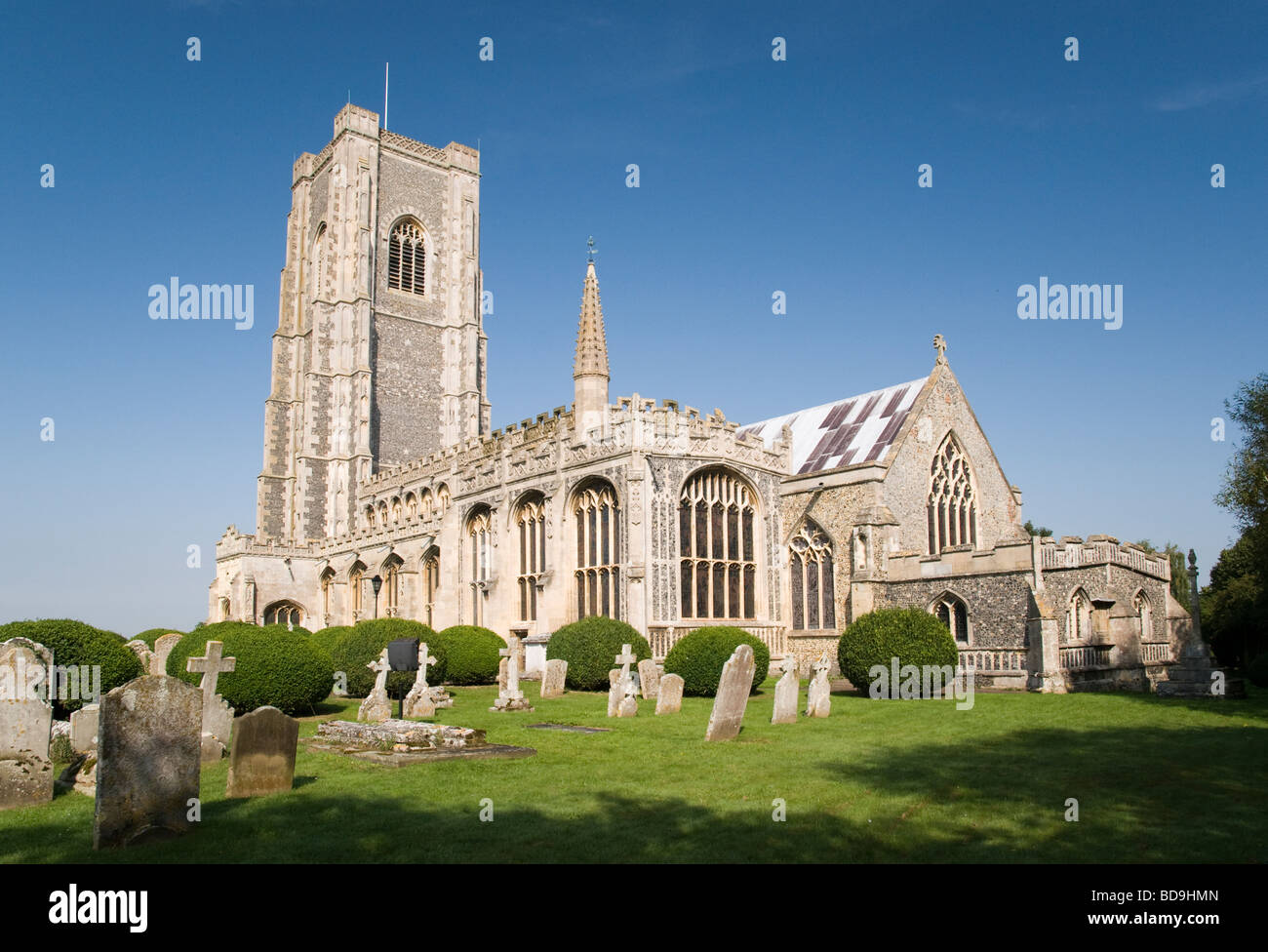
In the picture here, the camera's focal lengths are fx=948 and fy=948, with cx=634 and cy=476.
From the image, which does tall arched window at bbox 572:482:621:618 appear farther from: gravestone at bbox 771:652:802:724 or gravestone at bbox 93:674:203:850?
gravestone at bbox 93:674:203:850

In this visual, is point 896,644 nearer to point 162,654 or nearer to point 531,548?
point 531,548

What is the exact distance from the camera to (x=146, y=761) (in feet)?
26.9

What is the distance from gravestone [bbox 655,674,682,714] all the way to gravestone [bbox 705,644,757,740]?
404 cm

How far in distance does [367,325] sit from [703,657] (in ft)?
134

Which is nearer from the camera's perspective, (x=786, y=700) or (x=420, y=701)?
(x=786, y=700)

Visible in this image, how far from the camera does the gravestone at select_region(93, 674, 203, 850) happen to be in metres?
7.95

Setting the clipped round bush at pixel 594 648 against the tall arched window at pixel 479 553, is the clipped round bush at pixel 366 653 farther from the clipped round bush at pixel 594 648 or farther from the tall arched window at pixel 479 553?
the tall arched window at pixel 479 553

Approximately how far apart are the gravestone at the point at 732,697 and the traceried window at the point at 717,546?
13.3m

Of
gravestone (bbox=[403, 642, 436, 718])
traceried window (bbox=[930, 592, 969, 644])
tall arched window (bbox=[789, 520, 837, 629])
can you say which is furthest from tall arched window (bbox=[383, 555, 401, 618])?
traceried window (bbox=[930, 592, 969, 644])

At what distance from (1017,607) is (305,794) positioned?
2051cm

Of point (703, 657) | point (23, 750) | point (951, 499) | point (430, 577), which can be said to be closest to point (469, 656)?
point (703, 657)

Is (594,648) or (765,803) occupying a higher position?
(594,648)
